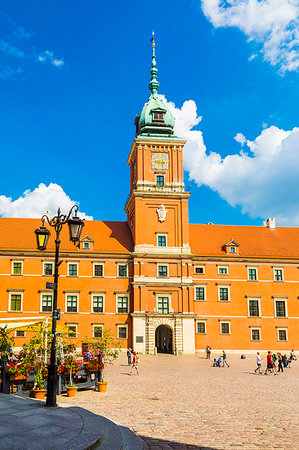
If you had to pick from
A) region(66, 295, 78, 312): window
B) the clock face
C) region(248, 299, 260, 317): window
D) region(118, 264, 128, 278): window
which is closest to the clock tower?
the clock face

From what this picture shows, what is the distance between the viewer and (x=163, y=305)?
42.0 m

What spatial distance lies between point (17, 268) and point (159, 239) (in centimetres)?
1527

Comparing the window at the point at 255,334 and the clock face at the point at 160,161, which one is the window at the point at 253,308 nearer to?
the window at the point at 255,334

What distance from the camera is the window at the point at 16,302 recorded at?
4050 centimetres

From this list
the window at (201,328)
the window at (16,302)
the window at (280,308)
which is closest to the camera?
the window at (16,302)

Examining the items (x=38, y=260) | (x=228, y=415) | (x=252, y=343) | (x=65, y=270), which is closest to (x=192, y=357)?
(x=252, y=343)

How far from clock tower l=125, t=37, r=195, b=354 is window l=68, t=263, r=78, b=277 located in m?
6.16

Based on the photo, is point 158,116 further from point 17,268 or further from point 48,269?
point 17,268

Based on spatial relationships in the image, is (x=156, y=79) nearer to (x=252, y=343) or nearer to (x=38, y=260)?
(x=38, y=260)

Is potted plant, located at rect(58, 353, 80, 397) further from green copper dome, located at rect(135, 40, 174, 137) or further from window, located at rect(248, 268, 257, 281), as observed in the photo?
green copper dome, located at rect(135, 40, 174, 137)

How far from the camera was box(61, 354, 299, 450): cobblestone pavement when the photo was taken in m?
9.80

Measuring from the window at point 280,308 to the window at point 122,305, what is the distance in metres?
16.3

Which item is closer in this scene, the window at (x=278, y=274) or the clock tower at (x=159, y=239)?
the clock tower at (x=159, y=239)

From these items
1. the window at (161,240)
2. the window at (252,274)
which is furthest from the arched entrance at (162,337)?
the window at (252,274)
